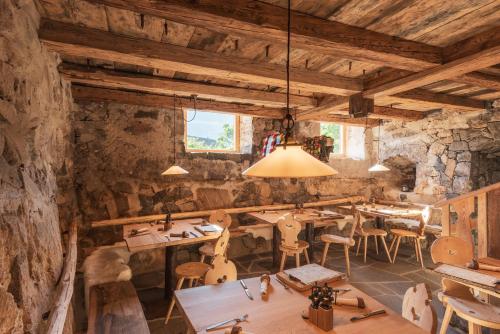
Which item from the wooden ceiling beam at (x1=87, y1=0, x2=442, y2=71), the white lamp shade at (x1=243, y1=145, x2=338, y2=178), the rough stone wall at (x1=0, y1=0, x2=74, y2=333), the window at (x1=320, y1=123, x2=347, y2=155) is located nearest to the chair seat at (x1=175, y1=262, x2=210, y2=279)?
the rough stone wall at (x1=0, y1=0, x2=74, y2=333)

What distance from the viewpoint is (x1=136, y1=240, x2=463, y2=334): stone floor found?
11.0 feet

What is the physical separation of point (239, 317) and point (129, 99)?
3.72m

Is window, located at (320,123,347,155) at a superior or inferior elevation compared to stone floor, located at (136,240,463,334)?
superior

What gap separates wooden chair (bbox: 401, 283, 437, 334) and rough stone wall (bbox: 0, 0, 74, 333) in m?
2.08

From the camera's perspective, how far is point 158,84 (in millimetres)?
3678

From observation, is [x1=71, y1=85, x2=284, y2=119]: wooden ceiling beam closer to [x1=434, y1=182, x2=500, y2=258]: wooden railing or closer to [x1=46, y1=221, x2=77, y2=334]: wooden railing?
[x1=46, y1=221, x2=77, y2=334]: wooden railing

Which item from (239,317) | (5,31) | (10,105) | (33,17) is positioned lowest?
(239,317)

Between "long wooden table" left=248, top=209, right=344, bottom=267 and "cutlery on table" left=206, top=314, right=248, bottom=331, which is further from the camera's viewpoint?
"long wooden table" left=248, top=209, right=344, bottom=267

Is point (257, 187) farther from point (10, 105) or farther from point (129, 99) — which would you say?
point (10, 105)

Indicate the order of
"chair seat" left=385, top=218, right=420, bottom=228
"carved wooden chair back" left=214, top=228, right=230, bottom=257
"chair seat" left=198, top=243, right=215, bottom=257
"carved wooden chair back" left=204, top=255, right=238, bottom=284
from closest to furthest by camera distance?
"carved wooden chair back" left=204, top=255, right=238, bottom=284 → "carved wooden chair back" left=214, top=228, right=230, bottom=257 → "chair seat" left=198, top=243, right=215, bottom=257 → "chair seat" left=385, top=218, right=420, bottom=228

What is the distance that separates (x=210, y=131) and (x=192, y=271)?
294cm

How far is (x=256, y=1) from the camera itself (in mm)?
2041

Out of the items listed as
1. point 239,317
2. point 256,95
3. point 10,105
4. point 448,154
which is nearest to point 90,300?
point 239,317

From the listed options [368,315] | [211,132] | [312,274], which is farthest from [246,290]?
[211,132]
